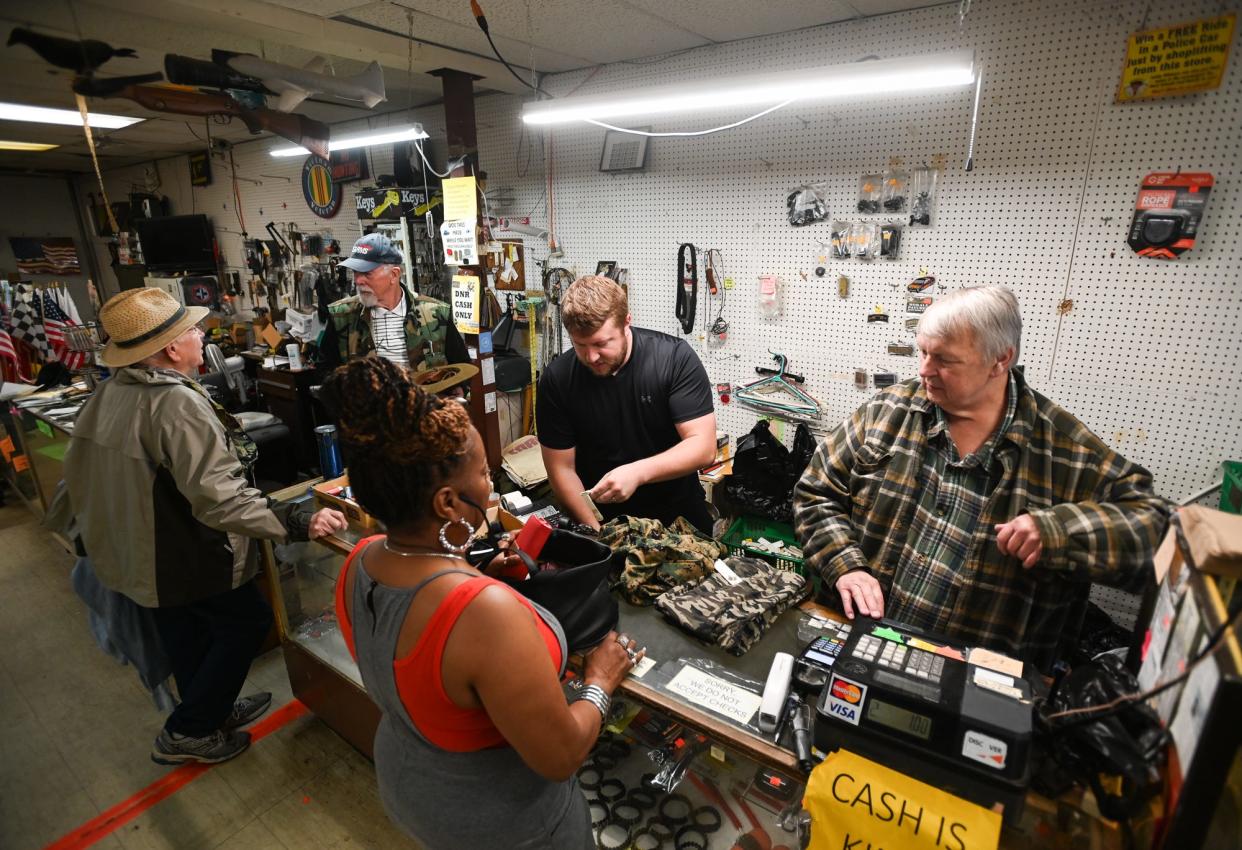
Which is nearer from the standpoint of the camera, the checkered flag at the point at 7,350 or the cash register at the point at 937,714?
the cash register at the point at 937,714

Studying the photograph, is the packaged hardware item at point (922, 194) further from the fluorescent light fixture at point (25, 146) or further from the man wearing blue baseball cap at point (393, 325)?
the fluorescent light fixture at point (25, 146)

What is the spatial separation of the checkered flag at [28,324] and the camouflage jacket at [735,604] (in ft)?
24.1

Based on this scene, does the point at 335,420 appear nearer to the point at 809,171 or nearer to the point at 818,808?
the point at 818,808

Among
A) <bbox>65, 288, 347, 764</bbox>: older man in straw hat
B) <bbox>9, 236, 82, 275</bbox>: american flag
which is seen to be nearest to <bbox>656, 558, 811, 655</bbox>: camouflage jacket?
<bbox>65, 288, 347, 764</bbox>: older man in straw hat

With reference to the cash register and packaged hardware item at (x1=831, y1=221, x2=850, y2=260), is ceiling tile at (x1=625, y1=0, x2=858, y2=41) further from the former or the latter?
the cash register

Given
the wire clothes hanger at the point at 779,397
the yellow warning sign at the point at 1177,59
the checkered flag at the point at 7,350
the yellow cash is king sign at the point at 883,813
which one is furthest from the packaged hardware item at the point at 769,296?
the checkered flag at the point at 7,350

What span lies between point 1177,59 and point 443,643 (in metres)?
3.21

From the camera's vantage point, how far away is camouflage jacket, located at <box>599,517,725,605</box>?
1.73 metres

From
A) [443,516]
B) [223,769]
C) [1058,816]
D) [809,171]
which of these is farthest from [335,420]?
[809,171]

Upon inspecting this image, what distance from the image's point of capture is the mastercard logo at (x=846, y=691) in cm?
110

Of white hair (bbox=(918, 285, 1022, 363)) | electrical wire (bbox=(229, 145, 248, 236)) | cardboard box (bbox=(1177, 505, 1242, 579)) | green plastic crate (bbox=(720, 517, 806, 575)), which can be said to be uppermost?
electrical wire (bbox=(229, 145, 248, 236))

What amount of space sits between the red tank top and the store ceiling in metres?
2.23

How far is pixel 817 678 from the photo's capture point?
1.32 meters

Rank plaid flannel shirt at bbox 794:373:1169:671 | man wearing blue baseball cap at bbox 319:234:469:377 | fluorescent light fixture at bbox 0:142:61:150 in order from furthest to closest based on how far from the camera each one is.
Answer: fluorescent light fixture at bbox 0:142:61:150 < man wearing blue baseball cap at bbox 319:234:469:377 < plaid flannel shirt at bbox 794:373:1169:671
